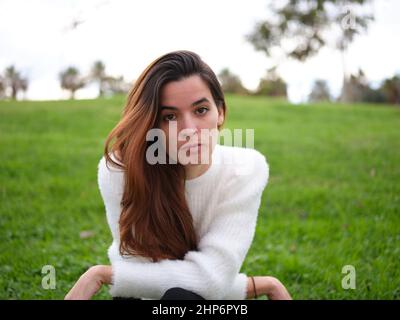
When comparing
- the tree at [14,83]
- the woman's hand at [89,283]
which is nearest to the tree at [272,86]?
the tree at [14,83]

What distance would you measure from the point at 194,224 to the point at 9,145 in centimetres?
587

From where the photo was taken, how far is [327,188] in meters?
4.93

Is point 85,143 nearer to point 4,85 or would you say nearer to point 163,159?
point 163,159

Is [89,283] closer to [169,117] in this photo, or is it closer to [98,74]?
[169,117]

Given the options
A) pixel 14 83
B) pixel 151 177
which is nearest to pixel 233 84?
pixel 14 83

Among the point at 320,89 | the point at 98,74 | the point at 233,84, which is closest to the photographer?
the point at 233,84

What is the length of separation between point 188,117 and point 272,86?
97.7ft

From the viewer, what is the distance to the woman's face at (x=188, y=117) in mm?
1929

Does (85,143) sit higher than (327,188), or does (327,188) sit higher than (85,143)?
(85,143)

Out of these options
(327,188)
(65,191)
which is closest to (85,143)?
(65,191)

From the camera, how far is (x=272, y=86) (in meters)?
30.7

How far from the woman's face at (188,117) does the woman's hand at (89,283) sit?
25.8 inches

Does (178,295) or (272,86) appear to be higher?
(272,86)

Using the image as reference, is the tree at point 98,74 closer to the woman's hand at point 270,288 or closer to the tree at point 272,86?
the tree at point 272,86
